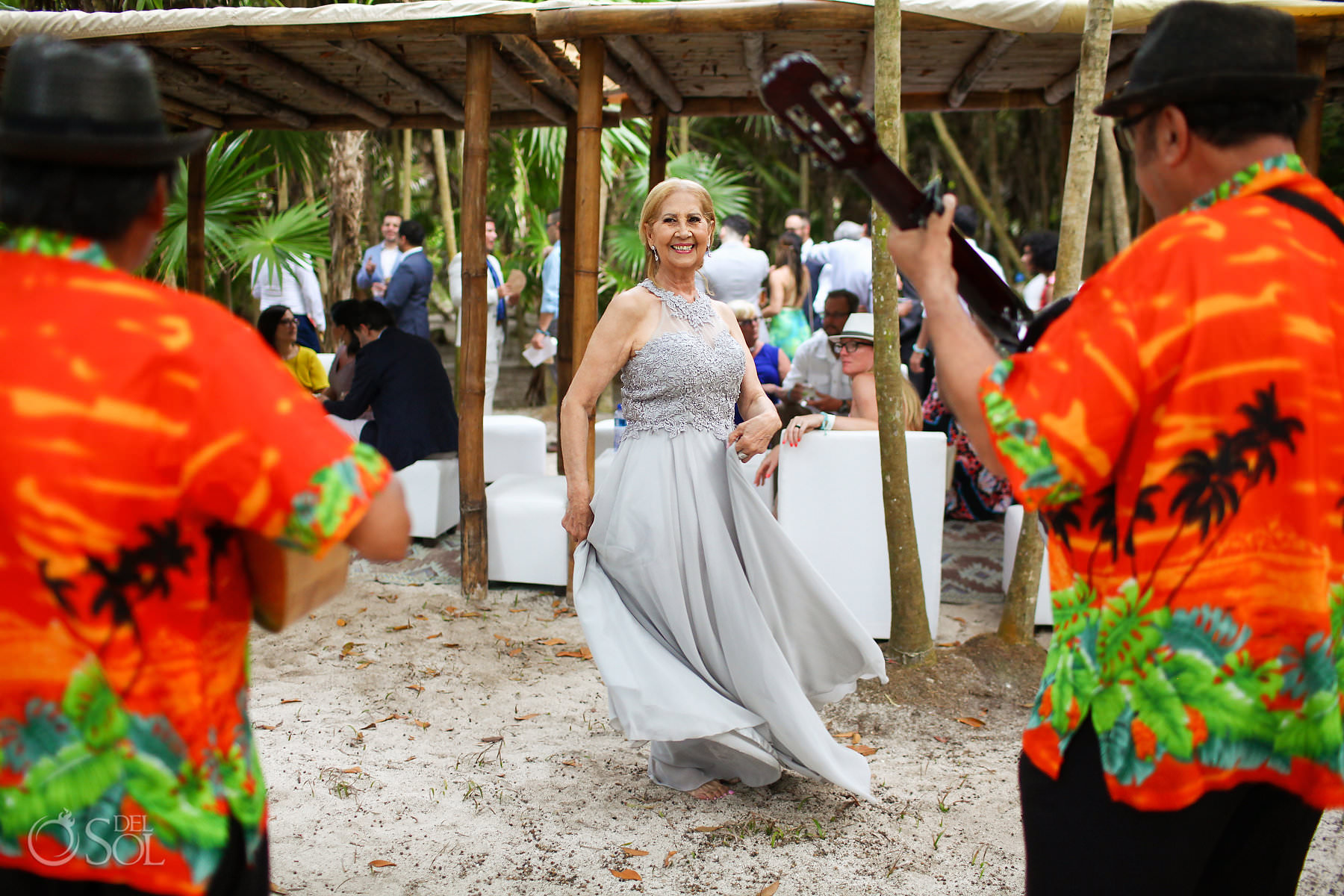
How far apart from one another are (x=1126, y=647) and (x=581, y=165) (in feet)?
14.1

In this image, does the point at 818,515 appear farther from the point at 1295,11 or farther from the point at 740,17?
the point at 1295,11

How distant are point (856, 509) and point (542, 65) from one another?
10.1 feet

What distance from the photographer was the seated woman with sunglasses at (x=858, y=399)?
190 inches

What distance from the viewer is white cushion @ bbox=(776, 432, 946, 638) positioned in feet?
15.9

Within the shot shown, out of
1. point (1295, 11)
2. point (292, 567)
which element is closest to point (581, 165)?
point (1295, 11)

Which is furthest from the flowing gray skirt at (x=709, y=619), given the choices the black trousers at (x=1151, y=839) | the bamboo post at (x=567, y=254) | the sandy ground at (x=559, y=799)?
the bamboo post at (x=567, y=254)

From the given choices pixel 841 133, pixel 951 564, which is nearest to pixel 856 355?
pixel 951 564

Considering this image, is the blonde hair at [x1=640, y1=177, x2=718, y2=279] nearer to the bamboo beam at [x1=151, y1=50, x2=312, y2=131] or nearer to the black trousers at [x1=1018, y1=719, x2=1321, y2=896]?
the black trousers at [x1=1018, y1=719, x2=1321, y2=896]

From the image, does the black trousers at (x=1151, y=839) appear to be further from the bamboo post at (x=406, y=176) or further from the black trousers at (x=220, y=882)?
the bamboo post at (x=406, y=176)

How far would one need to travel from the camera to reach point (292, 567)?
52.8 inches

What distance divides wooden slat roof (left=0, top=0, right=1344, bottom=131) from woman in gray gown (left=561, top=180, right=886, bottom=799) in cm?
191

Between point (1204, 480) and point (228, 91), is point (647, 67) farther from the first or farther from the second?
point (1204, 480)

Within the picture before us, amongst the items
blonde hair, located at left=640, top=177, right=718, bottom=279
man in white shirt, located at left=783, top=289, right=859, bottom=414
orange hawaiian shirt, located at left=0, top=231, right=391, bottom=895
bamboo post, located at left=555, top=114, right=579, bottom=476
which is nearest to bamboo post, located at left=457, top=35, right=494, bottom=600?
bamboo post, located at left=555, top=114, right=579, bottom=476

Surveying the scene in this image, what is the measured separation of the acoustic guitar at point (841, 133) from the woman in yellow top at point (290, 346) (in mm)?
6234
